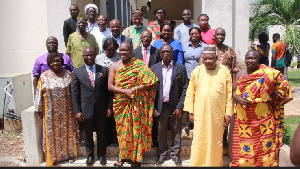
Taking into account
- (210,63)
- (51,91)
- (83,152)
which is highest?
(210,63)

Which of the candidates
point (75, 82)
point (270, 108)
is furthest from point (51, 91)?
point (270, 108)

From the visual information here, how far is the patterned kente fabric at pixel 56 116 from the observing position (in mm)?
4582

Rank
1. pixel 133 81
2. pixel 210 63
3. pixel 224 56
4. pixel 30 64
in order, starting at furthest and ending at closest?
pixel 30 64 < pixel 224 56 < pixel 133 81 < pixel 210 63

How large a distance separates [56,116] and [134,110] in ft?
3.89

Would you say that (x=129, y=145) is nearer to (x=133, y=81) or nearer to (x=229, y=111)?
(x=133, y=81)

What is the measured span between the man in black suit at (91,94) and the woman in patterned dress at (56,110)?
196 millimetres

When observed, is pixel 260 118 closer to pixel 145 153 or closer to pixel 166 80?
pixel 166 80

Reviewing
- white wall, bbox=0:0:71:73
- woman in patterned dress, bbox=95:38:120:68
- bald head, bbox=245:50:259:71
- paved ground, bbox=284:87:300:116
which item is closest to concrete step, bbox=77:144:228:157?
woman in patterned dress, bbox=95:38:120:68

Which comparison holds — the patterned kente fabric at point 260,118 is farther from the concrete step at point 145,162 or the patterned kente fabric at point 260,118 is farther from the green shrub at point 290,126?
the green shrub at point 290,126

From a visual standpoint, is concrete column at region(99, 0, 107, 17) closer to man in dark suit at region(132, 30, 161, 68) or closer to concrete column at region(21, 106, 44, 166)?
man in dark suit at region(132, 30, 161, 68)

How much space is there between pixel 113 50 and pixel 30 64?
441 centimetres

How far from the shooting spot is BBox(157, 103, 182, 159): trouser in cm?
462

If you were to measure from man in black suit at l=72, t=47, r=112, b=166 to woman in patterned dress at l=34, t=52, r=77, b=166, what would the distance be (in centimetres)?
20

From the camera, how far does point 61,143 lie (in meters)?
4.80
